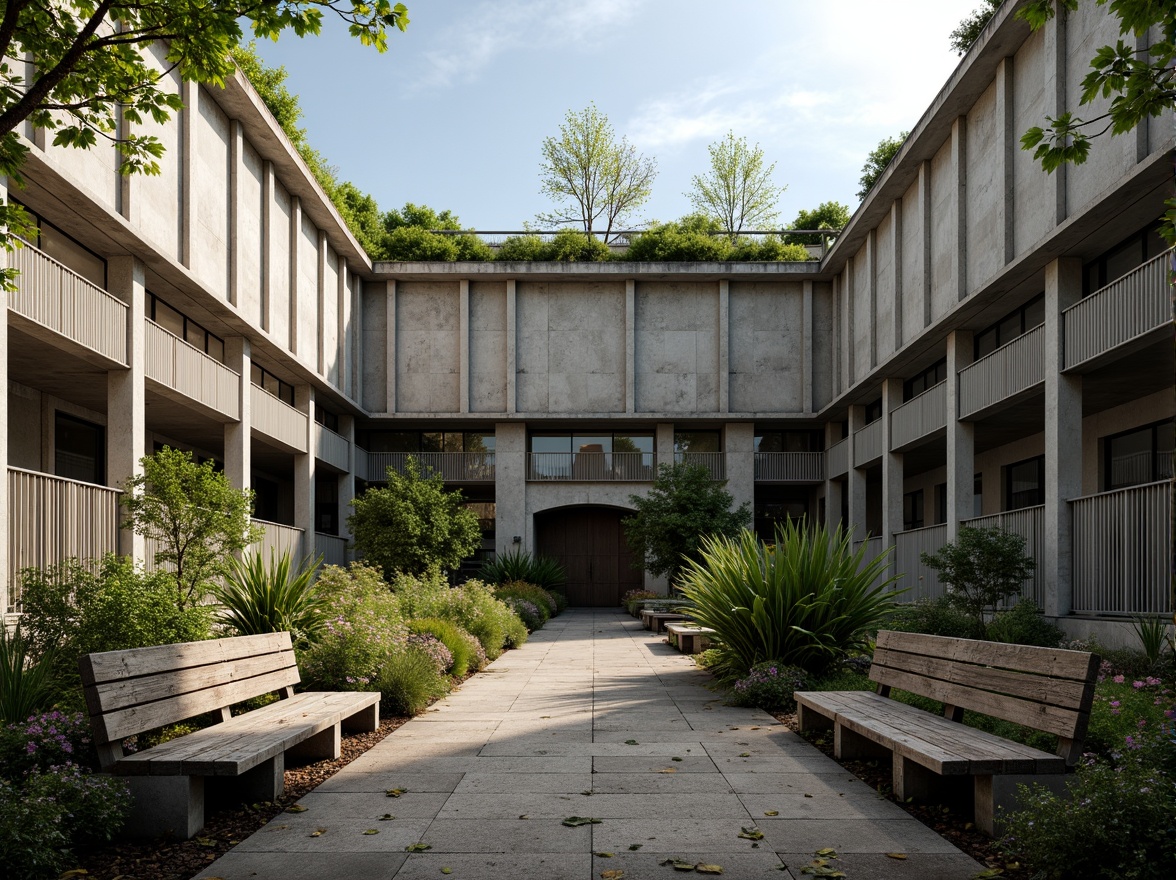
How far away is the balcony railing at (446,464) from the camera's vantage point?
34156mm

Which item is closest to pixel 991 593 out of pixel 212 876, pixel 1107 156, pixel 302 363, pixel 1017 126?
pixel 1107 156

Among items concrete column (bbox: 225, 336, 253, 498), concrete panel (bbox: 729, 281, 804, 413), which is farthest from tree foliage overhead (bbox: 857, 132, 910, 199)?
concrete column (bbox: 225, 336, 253, 498)

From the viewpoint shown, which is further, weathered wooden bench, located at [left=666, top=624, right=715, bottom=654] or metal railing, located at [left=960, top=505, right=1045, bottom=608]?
metal railing, located at [left=960, top=505, right=1045, bottom=608]

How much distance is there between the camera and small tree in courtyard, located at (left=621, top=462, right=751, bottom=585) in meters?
27.7

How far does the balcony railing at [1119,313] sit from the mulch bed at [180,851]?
11.9 m

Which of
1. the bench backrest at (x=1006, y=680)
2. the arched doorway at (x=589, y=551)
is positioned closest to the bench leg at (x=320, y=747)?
the bench backrest at (x=1006, y=680)

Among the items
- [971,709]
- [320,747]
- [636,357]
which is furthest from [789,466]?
[971,709]

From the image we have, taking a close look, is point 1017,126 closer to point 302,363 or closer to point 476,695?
point 476,695

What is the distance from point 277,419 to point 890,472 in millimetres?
15881

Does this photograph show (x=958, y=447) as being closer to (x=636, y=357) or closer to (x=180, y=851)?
(x=636, y=357)

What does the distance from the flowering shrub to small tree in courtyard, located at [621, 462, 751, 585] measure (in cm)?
1696

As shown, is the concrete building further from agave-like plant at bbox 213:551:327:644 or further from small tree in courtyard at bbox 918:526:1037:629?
agave-like plant at bbox 213:551:327:644

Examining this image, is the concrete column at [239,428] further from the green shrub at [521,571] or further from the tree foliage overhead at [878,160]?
the tree foliage overhead at [878,160]

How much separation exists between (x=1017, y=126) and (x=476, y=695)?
13.8 metres
